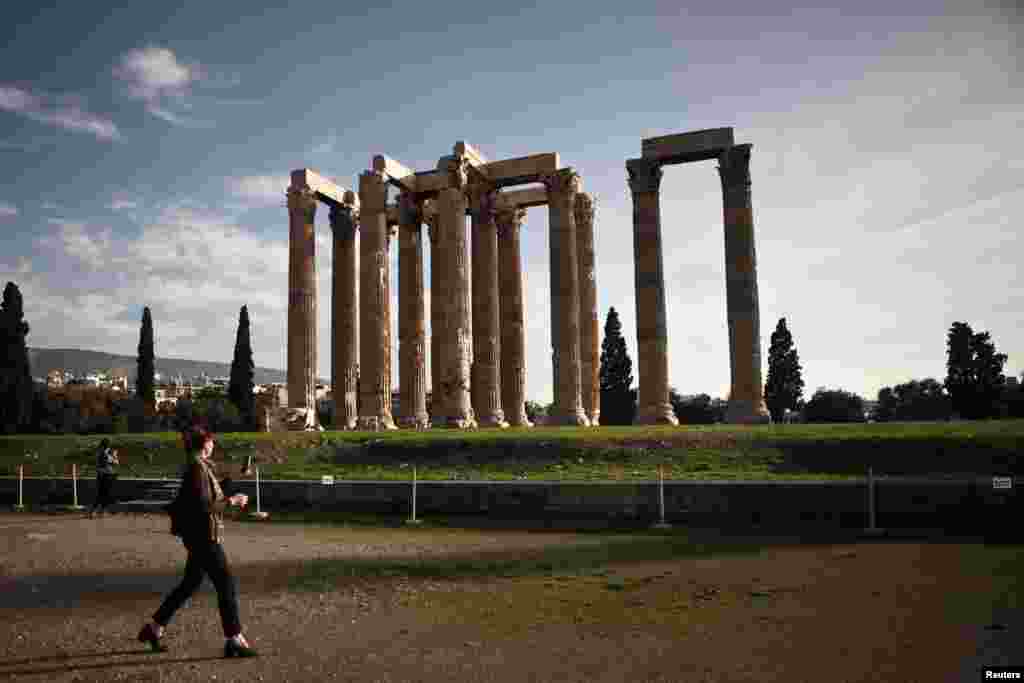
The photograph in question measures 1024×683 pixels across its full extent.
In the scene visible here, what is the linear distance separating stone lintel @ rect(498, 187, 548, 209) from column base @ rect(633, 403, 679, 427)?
14.1 metres

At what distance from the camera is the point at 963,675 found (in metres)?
5.60

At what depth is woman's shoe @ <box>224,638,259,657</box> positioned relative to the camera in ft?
20.9

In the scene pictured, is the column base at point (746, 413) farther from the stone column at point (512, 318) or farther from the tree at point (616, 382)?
the tree at point (616, 382)

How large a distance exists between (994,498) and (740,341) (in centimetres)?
1922

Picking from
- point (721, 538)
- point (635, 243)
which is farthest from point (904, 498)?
point (635, 243)

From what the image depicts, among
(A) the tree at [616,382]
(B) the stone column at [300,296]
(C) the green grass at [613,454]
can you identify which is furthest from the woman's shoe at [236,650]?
(A) the tree at [616,382]

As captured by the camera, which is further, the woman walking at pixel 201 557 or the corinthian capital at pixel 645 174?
the corinthian capital at pixel 645 174

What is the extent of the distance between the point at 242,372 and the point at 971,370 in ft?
209

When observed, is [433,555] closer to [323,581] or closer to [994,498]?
[323,581]

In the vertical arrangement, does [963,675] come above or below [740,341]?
below

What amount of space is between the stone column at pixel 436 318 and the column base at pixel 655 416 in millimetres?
9375

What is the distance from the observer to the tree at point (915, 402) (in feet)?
249

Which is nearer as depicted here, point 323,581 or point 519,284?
point 323,581

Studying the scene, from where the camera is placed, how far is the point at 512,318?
40438 millimetres
